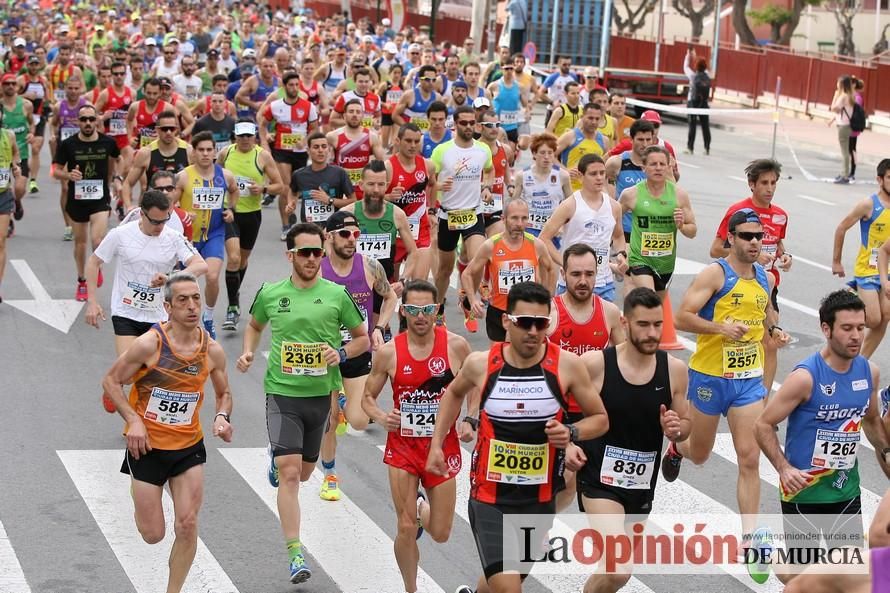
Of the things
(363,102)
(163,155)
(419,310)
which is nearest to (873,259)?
(419,310)

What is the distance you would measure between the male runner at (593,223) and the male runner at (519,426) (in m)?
4.63

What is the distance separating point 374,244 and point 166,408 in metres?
4.39

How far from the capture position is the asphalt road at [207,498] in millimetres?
8922

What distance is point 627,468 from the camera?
8094 mm

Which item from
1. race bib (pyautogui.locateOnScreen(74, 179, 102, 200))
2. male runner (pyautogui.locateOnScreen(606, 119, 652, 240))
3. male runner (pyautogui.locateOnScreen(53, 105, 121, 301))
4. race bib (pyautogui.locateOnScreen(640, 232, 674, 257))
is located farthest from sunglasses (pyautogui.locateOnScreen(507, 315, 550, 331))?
race bib (pyautogui.locateOnScreen(74, 179, 102, 200))

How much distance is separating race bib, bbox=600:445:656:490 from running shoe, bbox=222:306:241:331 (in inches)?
291

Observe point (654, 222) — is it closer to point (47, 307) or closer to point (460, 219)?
point (460, 219)

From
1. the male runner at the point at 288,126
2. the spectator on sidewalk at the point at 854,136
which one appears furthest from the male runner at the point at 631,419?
the spectator on sidewalk at the point at 854,136

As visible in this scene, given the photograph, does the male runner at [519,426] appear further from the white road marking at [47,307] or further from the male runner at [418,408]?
the white road marking at [47,307]

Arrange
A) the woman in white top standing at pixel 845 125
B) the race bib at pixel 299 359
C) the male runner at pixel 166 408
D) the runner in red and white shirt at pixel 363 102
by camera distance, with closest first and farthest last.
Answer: the male runner at pixel 166 408
the race bib at pixel 299 359
the runner in red and white shirt at pixel 363 102
the woman in white top standing at pixel 845 125

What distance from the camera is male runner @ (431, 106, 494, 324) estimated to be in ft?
50.0

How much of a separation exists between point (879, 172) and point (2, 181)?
27.7 ft

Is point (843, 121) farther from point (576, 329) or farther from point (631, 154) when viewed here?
point (576, 329)

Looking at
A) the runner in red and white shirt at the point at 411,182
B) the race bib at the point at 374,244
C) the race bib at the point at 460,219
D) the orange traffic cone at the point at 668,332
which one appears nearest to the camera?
the race bib at the point at 374,244
